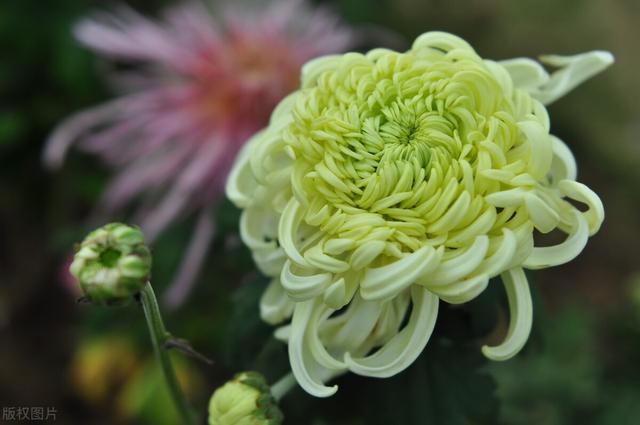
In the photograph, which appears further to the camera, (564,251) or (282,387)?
(282,387)

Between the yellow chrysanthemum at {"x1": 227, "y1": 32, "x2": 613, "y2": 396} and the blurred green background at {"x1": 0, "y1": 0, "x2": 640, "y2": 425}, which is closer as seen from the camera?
the yellow chrysanthemum at {"x1": 227, "y1": 32, "x2": 613, "y2": 396}

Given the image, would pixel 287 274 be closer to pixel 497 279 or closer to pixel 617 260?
pixel 497 279

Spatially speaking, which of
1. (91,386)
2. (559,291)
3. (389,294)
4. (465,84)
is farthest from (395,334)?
(559,291)

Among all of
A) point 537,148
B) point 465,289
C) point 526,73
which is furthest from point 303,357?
point 526,73

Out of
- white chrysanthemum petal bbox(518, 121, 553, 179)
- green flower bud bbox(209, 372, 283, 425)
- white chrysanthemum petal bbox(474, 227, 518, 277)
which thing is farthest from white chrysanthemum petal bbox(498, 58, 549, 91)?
green flower bud bbox(209, 372, 283, 425)

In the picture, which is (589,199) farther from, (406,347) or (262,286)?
(262,286)

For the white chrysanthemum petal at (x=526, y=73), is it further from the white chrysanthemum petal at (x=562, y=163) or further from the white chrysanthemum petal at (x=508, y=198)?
the white chrysanthemum petal at (x=508, y=198)

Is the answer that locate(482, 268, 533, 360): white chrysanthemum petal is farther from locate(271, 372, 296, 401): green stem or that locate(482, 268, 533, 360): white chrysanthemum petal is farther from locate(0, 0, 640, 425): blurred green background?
locate(271, 372, 296, 401): green stem
